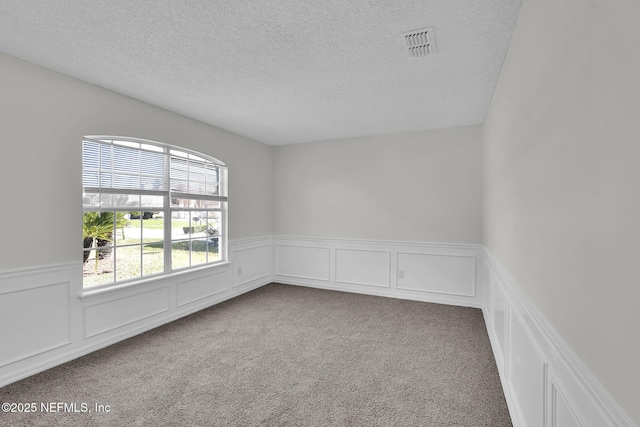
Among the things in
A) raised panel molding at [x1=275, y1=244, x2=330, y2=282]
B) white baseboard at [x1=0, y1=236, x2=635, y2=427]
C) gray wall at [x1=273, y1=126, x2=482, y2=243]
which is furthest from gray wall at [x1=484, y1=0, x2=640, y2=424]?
raised panel molding at [x1=275, y1=244, x2=330, y2=282]

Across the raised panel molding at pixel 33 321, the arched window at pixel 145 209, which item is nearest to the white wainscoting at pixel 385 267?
the arched window at pixel 145 209

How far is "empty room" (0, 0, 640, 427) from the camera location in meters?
0.96

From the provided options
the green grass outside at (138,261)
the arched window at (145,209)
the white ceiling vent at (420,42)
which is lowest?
the green grass outside at (138,261)

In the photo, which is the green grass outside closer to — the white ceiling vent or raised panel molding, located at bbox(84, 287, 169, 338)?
raised panel molding, located at bbox(84, 287, 169, 338)

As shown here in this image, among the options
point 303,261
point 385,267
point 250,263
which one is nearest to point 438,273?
point 385,267

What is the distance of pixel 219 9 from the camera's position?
1.83 meters

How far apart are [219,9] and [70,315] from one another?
292 centimetres

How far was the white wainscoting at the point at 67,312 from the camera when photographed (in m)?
2.38

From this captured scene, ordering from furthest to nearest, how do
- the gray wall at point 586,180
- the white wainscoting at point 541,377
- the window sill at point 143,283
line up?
the window sill at point 143,283, the white wainscoting at point 541,377, the gray wall at point 586,180

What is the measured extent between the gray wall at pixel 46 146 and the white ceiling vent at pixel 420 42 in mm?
2923

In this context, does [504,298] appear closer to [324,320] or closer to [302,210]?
[324,320]

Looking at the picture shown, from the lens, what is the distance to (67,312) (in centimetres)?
271

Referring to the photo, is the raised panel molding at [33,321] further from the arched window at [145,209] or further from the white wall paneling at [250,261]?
the white wall paneling at [250,261]

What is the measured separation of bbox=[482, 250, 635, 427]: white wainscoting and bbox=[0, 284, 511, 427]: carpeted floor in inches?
12.9
